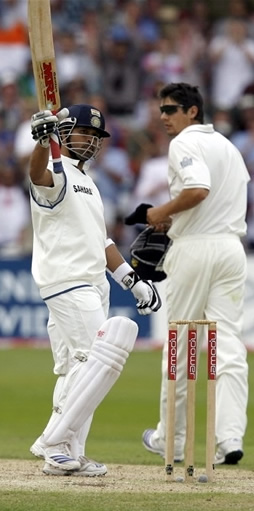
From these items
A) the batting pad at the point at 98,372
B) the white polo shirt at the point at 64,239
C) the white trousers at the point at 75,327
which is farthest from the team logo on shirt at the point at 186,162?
the batting pad at the point at 98,372

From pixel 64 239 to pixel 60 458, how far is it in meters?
0.98

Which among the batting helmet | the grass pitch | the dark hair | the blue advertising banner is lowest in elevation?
the grass pitch

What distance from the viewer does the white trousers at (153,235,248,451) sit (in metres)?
6.59

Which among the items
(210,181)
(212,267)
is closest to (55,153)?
(210,181)

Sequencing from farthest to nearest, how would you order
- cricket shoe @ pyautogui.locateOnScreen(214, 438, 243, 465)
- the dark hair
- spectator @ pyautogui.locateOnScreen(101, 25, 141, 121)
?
spectator @ pyautogui.locateOnScreen(101, 25, 141, 121), the dark hair, cricket shoe @ pyautogui.locateOnScreen(214, 438, 243, 465)

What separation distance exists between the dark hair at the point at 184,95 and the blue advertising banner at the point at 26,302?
6577 mm

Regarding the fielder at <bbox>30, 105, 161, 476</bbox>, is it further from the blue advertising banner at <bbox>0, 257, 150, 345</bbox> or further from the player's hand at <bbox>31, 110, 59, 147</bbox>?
the blue advertising banner at <bbox>0, 257, 150, 345</bbox>

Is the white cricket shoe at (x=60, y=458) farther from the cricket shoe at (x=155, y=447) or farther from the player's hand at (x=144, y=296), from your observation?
the cricket shoe at (x=155, y=447)

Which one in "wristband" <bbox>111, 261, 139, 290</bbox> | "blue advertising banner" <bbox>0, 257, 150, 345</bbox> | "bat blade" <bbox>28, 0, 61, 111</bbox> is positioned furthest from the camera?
"blue advertising banner" <bbox>0, 257, 150, 345</bbox>

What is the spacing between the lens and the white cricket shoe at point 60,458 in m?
5.50

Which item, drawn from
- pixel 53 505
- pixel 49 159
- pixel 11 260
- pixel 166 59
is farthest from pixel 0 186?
pixel 53 505

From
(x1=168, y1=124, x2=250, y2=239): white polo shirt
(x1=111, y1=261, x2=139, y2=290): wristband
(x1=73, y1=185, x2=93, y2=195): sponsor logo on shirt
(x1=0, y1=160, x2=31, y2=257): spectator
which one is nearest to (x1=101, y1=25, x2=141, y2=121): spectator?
(x1=0, y1=160, x2=31, y2=257): spectator

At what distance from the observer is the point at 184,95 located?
266 inches

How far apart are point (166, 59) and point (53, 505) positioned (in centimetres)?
1149
